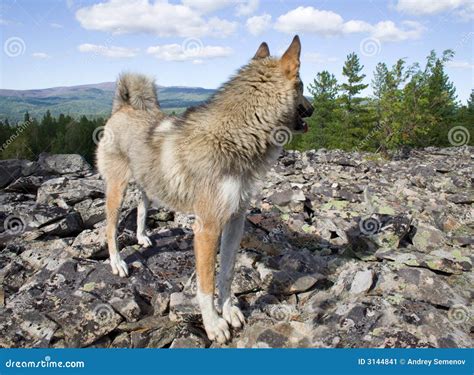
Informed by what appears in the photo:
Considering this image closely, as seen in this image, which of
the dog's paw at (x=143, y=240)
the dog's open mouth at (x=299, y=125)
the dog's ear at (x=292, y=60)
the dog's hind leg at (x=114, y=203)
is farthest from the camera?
the dog's paw at (x=143, y=240)

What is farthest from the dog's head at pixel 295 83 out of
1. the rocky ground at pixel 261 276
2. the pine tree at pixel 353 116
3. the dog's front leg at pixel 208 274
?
the pine tree at pixel 353 116

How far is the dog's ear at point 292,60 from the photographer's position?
→ 442 cm

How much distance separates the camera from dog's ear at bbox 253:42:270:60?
505 cm

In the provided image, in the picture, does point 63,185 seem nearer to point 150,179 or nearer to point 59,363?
point 150,179

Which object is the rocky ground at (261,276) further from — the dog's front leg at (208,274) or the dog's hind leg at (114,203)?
the dog's hind leg at (114,203)

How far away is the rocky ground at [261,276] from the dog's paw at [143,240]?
0.39ft

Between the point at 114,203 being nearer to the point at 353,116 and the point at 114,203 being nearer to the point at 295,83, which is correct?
the point at 295,83

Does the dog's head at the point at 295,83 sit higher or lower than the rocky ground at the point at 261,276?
higher

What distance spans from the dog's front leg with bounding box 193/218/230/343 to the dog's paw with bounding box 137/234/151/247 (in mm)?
2564

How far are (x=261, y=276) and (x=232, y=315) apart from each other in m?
1.12

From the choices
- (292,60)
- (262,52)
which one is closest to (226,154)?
(292,60)

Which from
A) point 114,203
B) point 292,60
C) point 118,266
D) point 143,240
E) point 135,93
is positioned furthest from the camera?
point 143,240

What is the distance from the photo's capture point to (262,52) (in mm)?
5086

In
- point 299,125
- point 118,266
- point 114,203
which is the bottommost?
point 118,266
